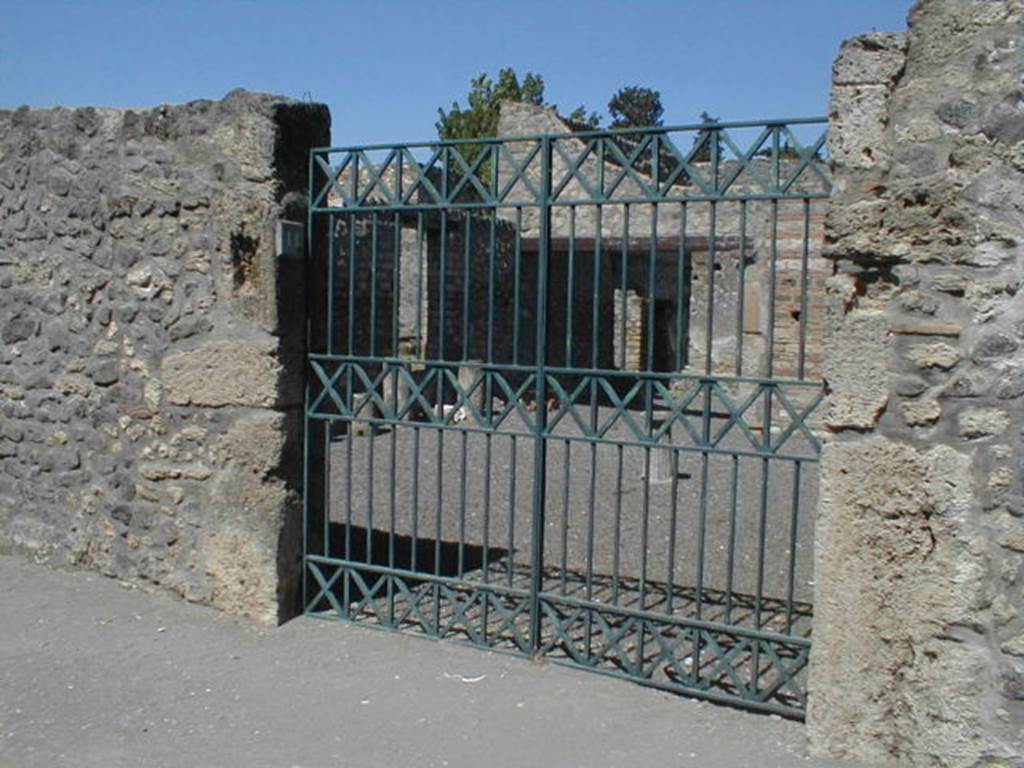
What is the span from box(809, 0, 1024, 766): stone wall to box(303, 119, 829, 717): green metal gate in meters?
0.34

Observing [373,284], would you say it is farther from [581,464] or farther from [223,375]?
[581,464]

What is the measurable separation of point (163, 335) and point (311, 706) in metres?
2.01

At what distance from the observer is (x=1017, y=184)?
3.31 m

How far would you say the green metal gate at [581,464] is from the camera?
4172 mm

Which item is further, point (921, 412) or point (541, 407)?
point (541, 407)

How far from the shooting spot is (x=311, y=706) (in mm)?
4180

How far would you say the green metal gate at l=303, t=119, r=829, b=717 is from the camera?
4.17 metres

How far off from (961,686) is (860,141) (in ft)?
5.72

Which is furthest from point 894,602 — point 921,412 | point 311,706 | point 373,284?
point 373,284

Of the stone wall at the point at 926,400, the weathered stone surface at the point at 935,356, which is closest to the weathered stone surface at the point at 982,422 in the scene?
the stone wall at the point at 926,400

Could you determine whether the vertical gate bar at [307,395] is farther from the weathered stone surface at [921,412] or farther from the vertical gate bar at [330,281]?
the weathered stone surface at [921,412]

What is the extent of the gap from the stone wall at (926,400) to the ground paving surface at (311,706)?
1.41ft

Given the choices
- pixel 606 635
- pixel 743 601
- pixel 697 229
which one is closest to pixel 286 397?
pixel 606 635

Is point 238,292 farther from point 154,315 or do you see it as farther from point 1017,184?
point 1017,184
